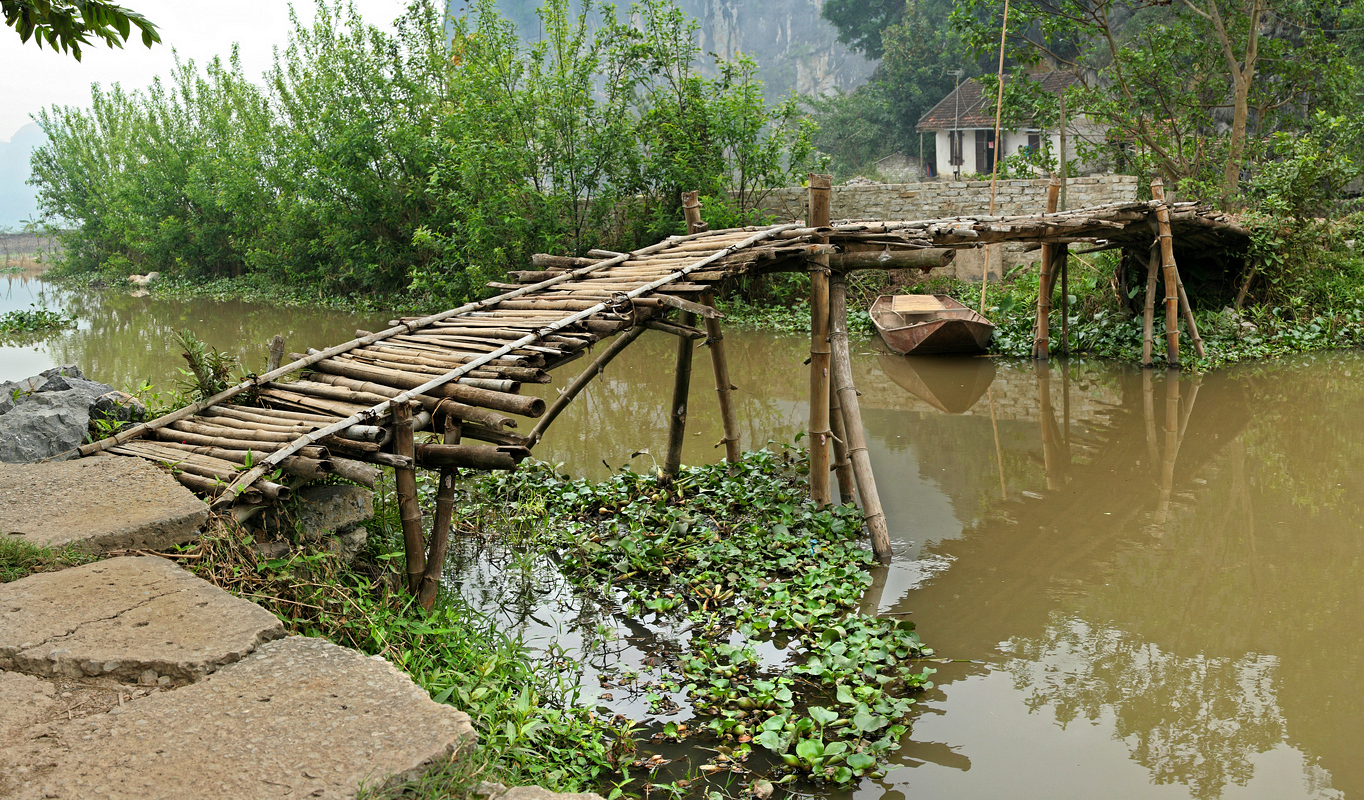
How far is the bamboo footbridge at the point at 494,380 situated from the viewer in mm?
3531

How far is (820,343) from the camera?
5523 millimetres

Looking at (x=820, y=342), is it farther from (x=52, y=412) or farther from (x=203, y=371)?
(x=52, y=412)

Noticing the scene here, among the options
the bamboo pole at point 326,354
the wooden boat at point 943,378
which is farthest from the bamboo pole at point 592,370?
the wooden boat at point 943,378

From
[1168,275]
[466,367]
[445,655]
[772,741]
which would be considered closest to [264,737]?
[445,655]

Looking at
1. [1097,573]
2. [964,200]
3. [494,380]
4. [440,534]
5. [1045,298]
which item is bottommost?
[1097,573]

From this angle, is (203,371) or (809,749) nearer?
(809,749)

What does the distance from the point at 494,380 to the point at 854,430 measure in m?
2.42

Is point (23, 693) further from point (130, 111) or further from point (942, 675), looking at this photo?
point (130, 111)

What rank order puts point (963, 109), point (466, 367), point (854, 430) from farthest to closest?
point (963, 109), point (854, 430), point (466, 367)

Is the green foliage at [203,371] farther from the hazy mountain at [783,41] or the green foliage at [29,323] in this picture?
the hazy mountain at [783,41]

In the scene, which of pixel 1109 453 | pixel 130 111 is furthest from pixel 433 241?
pixel 130 111

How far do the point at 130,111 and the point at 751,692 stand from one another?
1328 inches

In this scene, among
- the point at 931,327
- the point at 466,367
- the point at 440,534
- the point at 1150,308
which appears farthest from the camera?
the point at 931,327

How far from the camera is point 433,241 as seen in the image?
15.4m
